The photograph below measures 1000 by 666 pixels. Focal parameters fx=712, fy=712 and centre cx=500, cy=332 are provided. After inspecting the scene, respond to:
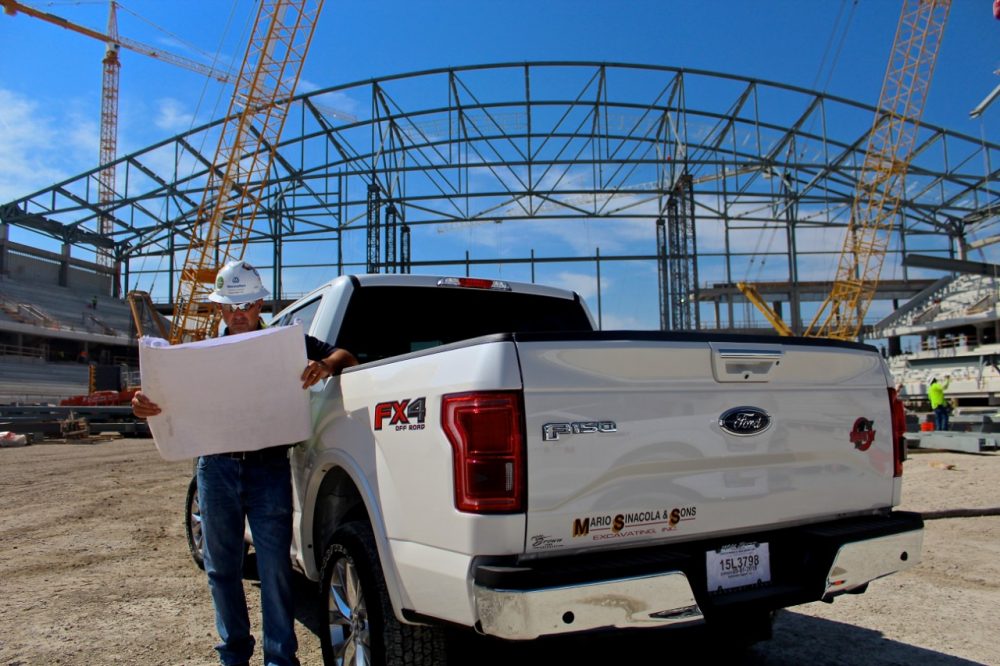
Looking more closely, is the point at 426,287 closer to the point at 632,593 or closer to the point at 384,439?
the point at 384,439

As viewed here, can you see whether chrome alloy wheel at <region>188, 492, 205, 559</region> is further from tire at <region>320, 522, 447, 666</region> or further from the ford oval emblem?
the ford oval emblem

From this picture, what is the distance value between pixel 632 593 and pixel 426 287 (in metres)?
2.71

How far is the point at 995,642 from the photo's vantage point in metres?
4.06

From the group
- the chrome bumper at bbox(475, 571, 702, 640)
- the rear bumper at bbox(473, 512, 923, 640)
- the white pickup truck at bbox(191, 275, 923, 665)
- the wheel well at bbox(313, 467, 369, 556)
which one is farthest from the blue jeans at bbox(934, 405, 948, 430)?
the chrome bumper at bbox(475, 571, 702, 640)

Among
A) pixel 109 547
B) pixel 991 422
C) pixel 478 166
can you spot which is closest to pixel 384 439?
pixel 109 547

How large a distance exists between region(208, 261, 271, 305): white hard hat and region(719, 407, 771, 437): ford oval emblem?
7.39 ft

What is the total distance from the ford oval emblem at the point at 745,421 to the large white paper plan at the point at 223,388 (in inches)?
74.7

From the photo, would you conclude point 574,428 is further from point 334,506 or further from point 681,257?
point 681,257

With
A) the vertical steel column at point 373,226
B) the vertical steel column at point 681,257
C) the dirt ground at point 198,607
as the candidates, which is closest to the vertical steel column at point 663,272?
the vertical steel column at point 681,257

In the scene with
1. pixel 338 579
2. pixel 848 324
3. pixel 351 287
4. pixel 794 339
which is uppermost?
pixel 848 324

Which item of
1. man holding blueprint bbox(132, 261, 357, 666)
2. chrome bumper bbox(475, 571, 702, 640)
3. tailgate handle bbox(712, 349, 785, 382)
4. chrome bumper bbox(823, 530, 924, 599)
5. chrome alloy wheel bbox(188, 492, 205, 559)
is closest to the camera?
chrome bumper bbox(475, 571, 702, 640)

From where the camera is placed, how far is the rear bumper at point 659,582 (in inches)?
89.7

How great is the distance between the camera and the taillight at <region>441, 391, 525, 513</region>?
93.0 inches

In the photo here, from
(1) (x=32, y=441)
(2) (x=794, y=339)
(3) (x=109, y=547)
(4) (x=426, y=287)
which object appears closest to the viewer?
(2) (x=794, y=339)
